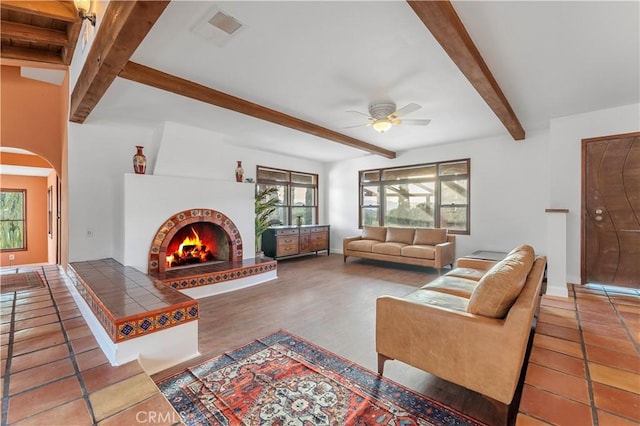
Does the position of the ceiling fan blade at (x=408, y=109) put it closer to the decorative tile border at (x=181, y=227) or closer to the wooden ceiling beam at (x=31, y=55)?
the decorative tile border at (x=181, y=227)

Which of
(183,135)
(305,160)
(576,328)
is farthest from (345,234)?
(576,328)

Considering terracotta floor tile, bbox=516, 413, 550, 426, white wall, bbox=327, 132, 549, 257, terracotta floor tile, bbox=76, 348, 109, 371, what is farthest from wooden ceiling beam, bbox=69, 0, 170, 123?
white wall, bbox=327, 132, 549, 257

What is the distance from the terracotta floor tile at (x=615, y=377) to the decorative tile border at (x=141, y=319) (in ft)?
9.73

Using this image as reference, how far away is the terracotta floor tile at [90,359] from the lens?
1857 mm

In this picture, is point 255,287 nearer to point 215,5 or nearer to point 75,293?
point 75,293

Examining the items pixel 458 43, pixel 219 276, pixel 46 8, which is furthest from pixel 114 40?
pixel 219 276

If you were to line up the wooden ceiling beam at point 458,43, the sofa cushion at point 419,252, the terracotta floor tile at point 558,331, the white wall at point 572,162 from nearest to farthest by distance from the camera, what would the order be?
the wooden ceiling beam at point 458,43, the terracotta floor tile at point 558,331, the white wall at point 572,162, the sofa cushion at point 419,252

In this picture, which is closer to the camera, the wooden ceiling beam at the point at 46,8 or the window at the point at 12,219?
the wooden ceiling beam at the point at 46,8

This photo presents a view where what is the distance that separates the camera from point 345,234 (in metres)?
7.64

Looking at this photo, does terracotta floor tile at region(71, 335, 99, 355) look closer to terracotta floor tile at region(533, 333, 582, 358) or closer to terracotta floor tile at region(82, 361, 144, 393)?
terracotta floor tile at region(82, 361, 144, 393)

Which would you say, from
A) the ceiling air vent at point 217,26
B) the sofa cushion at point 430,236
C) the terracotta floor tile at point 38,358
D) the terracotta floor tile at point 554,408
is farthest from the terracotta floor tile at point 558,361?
the sofa cushion at point 430,236

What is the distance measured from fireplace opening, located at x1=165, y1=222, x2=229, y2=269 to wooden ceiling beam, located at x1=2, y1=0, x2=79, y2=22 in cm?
292

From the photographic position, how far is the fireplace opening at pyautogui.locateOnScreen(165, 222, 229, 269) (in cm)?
444

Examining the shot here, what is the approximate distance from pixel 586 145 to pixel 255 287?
5.29 m
